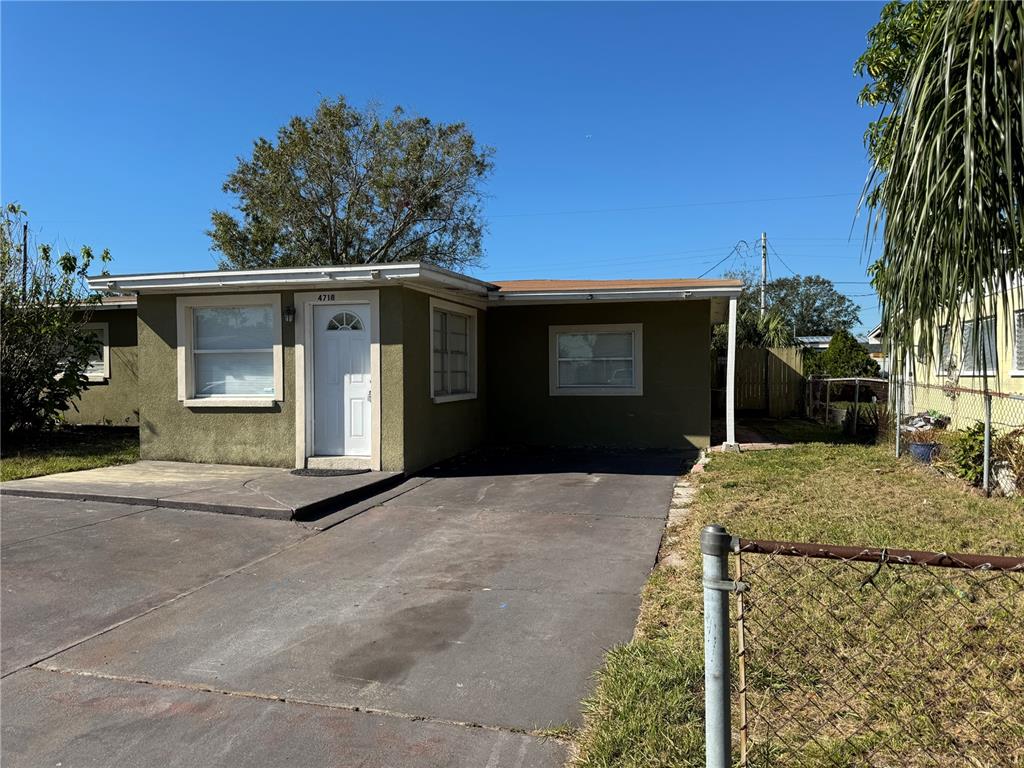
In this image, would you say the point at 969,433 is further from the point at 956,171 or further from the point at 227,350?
the point at 227,350

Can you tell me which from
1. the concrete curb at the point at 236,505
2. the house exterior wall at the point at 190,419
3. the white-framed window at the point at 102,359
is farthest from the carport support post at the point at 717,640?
the white-framed window at the point at 102,359

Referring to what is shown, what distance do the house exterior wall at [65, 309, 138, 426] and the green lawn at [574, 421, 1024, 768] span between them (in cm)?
1168

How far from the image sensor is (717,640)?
2.12m

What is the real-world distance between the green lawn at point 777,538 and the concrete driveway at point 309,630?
0.70 ft

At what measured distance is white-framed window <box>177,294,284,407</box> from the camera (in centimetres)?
997

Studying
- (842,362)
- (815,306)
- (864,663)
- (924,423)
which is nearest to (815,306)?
(815,306)

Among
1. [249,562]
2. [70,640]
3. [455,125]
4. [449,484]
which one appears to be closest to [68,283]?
[449,484]

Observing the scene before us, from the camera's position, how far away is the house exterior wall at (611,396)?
11.8 m

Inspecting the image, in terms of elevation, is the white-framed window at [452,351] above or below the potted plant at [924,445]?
above

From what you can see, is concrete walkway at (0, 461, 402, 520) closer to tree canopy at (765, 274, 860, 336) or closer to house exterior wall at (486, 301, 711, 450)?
house exterior wall at (486, 301, 711, 450)

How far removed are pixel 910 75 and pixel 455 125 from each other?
2332 cm

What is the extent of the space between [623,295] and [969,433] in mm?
4940

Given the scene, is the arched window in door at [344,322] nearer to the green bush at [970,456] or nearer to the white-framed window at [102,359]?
the green bush at [970,456]

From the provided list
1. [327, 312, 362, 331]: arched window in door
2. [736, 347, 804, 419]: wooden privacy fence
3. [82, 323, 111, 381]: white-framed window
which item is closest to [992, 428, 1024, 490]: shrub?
[327, 312, 362, 331]: arched window in door
